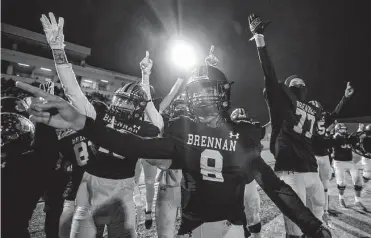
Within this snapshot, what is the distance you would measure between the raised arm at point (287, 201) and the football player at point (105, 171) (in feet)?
4.86

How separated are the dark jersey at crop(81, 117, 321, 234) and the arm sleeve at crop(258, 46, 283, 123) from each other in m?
1.17

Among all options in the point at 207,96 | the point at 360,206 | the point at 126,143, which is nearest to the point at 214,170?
the point at 207,96

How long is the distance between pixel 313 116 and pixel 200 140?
260cm

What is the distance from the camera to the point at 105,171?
10.4 ft

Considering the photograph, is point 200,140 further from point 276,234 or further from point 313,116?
point 276,234

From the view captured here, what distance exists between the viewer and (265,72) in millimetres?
3297

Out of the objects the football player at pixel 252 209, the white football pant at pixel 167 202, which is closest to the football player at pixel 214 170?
the white football pant at pixel 167 202

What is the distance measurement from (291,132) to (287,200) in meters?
1.93

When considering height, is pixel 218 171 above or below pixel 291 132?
below

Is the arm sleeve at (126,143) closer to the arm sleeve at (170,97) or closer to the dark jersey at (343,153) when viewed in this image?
the arm sleeve at (170,97)

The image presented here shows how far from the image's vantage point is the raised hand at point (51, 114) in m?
1.53

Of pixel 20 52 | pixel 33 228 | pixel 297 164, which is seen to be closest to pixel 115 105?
pixel 297 164

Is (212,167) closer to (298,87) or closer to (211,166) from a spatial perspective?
(211,166)

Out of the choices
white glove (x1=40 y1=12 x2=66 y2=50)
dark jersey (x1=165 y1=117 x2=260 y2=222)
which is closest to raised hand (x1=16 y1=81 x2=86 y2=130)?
dark jersey (x1=165 y1=117 x2=260 y2=222)
